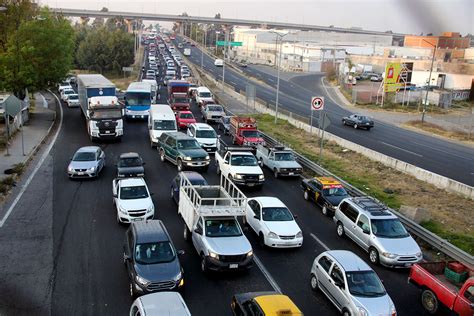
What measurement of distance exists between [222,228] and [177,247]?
222cm

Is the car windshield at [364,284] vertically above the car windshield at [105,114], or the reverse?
the car windshield at [105,114]

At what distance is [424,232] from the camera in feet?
61.8

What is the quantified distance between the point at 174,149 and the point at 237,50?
155 m

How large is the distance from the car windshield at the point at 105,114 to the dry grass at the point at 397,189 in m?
12.8

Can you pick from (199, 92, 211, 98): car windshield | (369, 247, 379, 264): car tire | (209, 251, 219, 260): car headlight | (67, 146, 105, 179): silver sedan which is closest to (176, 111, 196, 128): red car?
(67, 146, 105, 179): silver sedan

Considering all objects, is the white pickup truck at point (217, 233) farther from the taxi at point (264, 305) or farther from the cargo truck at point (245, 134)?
the cargo truck at point (245, 134)

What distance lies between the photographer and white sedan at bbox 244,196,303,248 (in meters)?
17.9

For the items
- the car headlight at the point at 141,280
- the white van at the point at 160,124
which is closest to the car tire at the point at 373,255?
the car headlight at the point at 141,280

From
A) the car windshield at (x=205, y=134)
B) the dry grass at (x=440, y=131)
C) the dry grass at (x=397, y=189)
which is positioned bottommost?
the dry grass at (x=440, y=131)

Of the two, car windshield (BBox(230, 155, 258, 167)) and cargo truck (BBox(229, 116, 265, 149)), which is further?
cargo truck (BBox(229, 116, 265, 149))

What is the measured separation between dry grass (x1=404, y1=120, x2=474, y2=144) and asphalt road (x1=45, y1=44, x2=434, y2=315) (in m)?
27.0

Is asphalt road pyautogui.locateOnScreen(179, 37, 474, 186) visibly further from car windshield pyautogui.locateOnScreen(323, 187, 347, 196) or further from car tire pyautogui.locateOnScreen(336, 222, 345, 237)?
car tire pyautogui.locateOnScreen(336, 222, 345, 237)

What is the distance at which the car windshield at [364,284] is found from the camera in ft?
43.9

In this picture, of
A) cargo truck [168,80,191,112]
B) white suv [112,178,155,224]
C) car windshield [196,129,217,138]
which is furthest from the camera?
cargo truck [168,80,191,112]
